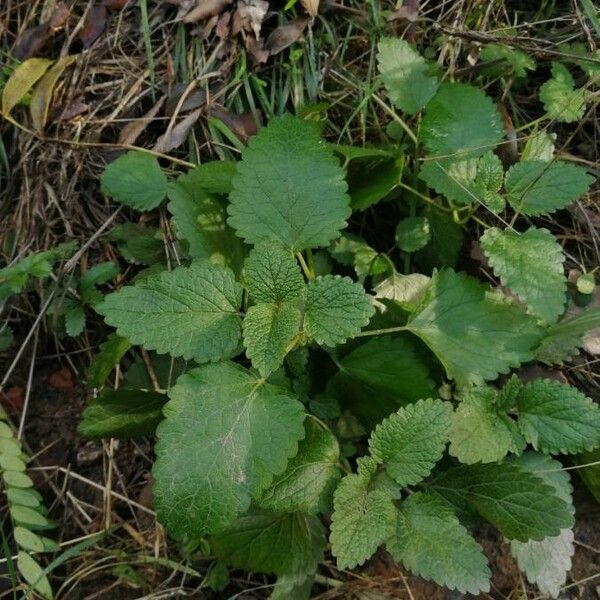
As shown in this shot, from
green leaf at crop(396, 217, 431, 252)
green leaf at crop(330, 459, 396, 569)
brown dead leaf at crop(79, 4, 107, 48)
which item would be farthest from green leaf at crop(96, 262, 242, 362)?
brown dead leaf at crop(79, 4, 107, 48)

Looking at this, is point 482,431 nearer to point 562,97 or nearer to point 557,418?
point 557,418

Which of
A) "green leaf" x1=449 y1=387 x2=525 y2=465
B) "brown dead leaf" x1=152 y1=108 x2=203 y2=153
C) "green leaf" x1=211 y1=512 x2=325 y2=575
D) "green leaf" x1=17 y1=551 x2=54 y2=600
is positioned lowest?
"green leaf" x1=17 y1=551 x2=54 y2=600

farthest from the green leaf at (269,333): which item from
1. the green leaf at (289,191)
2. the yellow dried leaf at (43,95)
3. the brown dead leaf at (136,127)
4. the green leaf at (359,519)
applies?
the yellow dried leaf at (43,95)

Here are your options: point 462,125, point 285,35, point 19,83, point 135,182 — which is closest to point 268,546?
point 135,182

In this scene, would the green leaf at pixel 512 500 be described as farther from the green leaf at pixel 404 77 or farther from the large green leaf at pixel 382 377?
the green leaf at pixel 404 77

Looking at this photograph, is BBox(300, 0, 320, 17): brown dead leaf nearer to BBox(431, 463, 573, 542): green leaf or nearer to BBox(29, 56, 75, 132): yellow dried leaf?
BBox(29, 56, 75, 132): yellow dried leaf

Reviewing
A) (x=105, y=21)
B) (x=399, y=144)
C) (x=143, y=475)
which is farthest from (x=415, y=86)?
(x=143, y=475)

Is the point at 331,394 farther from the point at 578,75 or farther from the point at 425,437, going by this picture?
the point at 578,75
